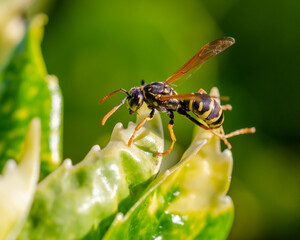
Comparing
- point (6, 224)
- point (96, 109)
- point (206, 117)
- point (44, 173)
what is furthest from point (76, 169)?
point (96, 109)

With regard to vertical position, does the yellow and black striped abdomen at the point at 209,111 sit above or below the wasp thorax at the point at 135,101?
below

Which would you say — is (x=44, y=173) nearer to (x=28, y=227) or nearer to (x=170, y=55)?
(x=28, y=227)

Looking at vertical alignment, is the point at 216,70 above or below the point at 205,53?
below

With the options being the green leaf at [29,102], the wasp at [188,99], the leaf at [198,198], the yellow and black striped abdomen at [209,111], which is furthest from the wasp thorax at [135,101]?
the leaf at [198,198]

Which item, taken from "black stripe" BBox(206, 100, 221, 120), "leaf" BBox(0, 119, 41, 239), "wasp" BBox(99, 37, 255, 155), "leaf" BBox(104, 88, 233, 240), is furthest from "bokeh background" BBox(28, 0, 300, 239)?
"leaf" BBox(0, 119, 41, 239)

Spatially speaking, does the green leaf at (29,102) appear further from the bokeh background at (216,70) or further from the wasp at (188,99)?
the bokeh background at (216,70)

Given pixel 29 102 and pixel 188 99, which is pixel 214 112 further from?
pixel 29 102

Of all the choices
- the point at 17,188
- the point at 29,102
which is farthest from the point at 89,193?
the point at 29,102
